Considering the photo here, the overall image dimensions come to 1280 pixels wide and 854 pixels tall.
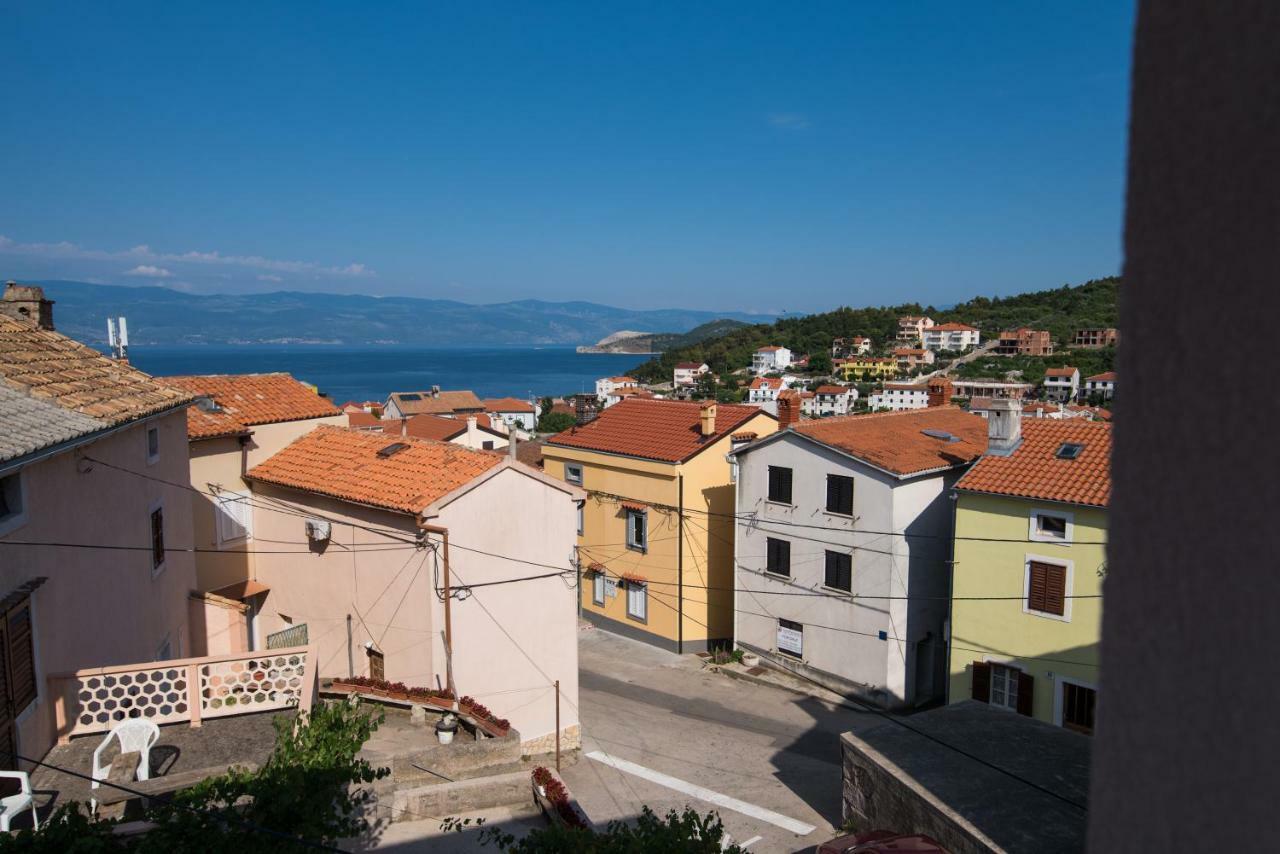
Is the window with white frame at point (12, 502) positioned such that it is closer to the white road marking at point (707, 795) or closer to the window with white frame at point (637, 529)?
the white road marking at point (707, 795)

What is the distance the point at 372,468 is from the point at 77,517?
746 centimetres

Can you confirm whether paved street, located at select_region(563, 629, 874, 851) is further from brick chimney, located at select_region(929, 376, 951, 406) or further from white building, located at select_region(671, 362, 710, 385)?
white building, located at select_region(671, 362, 710, 385)

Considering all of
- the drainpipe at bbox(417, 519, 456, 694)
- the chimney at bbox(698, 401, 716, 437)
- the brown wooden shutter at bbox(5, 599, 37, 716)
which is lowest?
the drainpipe at bbox(417, 519, 456, 694)

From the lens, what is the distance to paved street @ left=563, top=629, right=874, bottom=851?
16.2m

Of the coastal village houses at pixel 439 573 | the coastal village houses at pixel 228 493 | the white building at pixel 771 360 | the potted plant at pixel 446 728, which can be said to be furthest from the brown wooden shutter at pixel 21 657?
the white building at pixel 771 360

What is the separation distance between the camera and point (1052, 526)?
1861 cm

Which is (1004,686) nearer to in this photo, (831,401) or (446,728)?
(446,728)

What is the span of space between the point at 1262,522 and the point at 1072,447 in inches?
823

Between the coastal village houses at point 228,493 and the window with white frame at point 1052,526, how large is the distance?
678 inches

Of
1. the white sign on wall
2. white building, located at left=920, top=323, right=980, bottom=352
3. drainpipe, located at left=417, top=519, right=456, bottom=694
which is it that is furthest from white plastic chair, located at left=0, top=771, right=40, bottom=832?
white building, located at left=920, top=323, right=980, bottom=352

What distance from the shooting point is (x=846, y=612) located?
2266 cm

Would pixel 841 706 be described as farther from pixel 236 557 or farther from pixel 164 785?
pixel 164 785

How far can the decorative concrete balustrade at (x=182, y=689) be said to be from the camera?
993cm

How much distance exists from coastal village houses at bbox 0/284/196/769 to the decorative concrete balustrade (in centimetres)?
29
